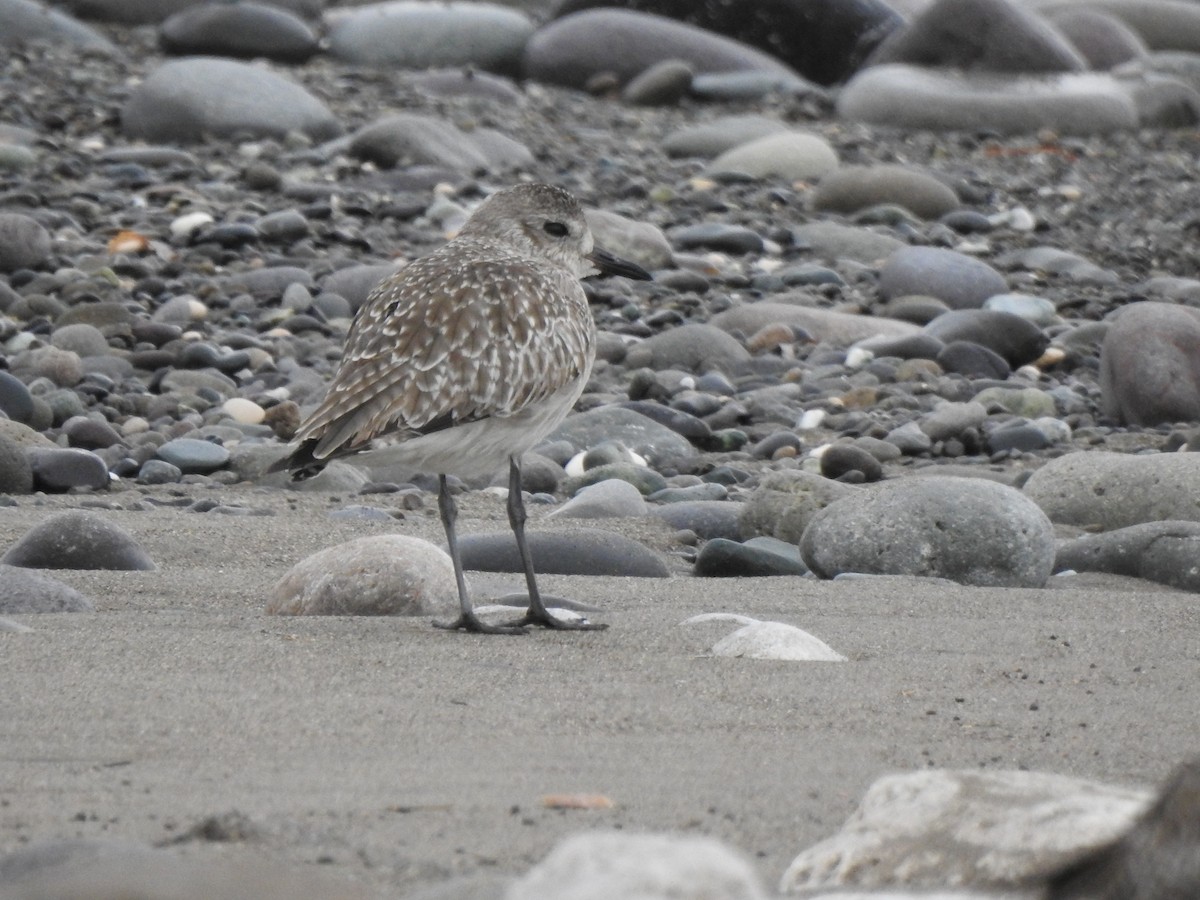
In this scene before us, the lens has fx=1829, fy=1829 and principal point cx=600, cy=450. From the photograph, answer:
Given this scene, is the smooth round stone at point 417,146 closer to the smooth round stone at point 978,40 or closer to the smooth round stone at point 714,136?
the smooth round stone at point 714,136

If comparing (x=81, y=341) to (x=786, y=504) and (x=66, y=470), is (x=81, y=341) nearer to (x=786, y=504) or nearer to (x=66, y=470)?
(x=66, y=470)

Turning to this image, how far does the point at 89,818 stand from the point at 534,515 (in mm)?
4464

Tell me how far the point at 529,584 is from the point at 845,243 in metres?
8.15

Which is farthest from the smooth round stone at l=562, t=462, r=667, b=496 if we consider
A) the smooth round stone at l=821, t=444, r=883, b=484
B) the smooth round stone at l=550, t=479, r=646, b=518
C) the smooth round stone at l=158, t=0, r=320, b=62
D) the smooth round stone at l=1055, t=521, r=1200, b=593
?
the smooth round stone at l=158, t=0, r=320, b=62

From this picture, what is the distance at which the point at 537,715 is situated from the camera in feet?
13.9

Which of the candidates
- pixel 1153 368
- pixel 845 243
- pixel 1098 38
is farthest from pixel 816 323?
pixel 1098 38

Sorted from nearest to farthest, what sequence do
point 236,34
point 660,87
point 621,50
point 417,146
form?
point 417,146
point 660,87
point 236,34
point 621,50

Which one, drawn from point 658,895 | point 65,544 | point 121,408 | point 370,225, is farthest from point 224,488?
point 658,895

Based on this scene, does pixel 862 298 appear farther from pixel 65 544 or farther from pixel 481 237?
pixel 65 544

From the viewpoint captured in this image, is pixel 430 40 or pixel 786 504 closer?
pixel 786 504

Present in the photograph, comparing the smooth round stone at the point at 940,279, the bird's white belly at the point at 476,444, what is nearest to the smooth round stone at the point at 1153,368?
the smooth round stone at the point at 940,279

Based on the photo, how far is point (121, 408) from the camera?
9.40 metres

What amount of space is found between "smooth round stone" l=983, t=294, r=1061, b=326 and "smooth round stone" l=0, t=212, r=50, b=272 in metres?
6.02

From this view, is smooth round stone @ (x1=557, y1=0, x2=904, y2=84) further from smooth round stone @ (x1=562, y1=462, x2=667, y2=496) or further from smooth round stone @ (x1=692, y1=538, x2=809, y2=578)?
smooth round stone @ (x1=692, y1=538, x2=809, y2=578)
